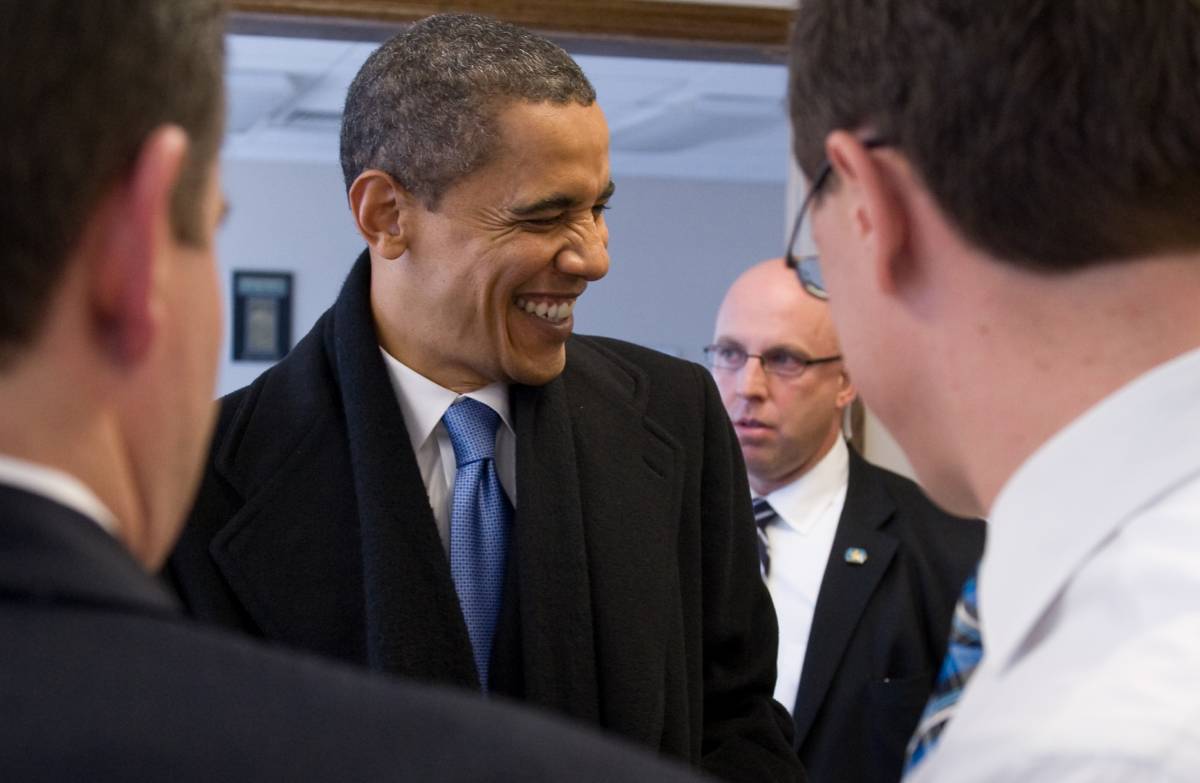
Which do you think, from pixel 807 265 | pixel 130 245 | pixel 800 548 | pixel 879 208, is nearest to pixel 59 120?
pixel 130 245

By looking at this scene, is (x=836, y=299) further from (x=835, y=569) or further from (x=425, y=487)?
(x=835, y=569)

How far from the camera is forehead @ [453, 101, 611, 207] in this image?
1.70 meters

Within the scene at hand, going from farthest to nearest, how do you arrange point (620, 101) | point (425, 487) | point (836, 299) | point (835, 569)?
1. point (620, 101)
2. point (835, 569)
3. point (425, 487)
4. point (836, 299)

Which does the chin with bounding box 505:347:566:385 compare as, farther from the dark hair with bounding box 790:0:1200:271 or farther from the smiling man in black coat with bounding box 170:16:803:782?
the dark hair with bounding box 790:0:1200:271

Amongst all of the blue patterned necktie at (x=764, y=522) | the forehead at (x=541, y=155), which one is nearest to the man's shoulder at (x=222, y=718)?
the forehead at (x=541, y=155)

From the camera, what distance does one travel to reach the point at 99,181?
577 millimetres

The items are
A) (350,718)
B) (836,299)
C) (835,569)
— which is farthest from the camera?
(835,569)

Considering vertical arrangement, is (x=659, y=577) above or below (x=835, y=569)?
above

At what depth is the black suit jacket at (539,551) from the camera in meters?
1.54

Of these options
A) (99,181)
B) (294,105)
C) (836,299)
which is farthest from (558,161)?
(294,105)

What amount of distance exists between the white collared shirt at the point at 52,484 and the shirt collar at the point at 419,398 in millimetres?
1074

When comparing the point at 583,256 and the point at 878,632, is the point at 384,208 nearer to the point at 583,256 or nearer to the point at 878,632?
the point at 583,256

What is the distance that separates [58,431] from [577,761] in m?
0.24

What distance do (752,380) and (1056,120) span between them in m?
2.37
